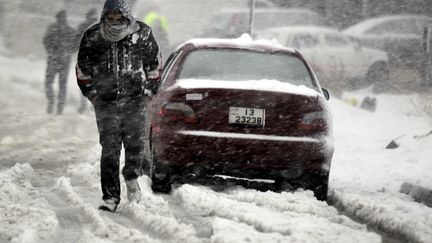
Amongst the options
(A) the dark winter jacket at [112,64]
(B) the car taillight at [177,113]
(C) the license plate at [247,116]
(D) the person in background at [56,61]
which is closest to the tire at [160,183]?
(B) the car taillight at [177,113]

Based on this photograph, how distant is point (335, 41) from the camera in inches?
770

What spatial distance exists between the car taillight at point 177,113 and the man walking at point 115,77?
51 cm

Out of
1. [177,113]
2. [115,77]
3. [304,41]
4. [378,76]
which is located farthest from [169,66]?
[378,76]

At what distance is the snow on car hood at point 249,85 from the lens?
268 inches

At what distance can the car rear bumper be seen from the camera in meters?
6.77

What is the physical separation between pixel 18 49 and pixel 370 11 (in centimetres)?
1182

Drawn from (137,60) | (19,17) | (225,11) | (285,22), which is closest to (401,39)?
(285,22)

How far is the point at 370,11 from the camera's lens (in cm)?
2753

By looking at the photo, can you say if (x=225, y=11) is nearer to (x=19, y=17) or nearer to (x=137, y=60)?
(x=19, y=17)

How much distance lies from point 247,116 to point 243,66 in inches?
31.7

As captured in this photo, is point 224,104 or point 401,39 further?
point 401,39

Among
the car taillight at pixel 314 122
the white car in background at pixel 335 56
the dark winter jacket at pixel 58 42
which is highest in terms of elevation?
the car taillight at pixel 314 122

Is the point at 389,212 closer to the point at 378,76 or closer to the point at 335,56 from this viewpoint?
the point at 335,56

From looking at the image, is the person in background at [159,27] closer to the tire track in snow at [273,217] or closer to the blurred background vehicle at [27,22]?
the blurred background vehicle at [27,22]
